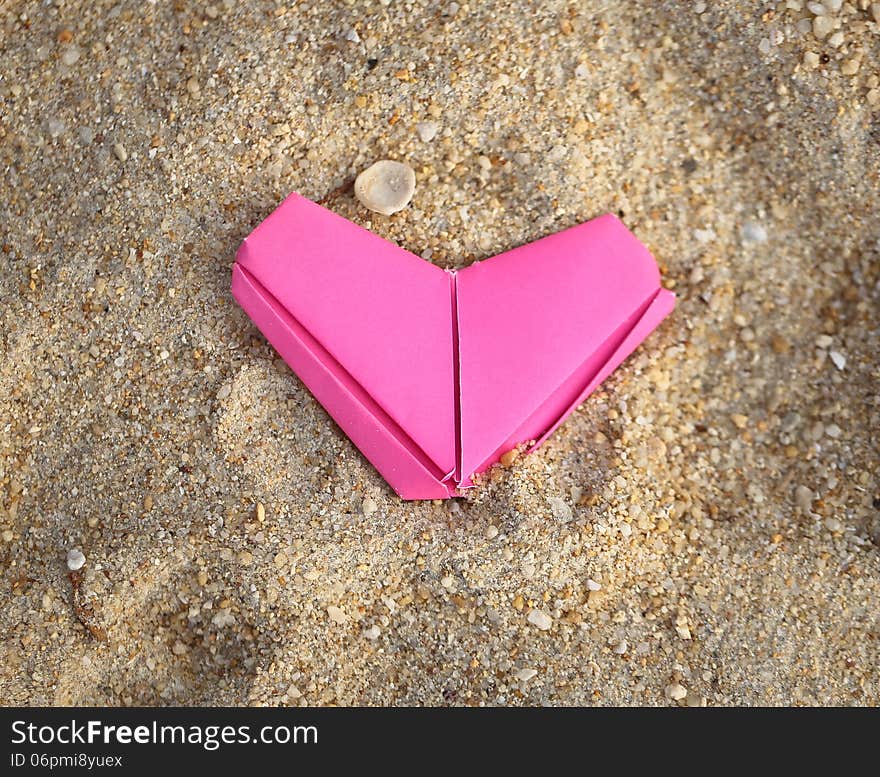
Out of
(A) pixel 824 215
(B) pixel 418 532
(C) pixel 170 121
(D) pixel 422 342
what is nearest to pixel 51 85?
(C) pixel 170 121

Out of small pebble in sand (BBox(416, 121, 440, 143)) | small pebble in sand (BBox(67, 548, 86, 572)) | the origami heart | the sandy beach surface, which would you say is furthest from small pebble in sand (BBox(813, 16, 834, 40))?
small pebble in sand (BBox(67, 548, 86, 572))

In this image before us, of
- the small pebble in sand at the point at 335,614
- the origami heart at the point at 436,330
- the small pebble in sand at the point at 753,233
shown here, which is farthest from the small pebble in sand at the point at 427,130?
the small pebble in sand at the point at 335,614

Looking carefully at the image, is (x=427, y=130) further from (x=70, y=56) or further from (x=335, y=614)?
(x=335, y=614)

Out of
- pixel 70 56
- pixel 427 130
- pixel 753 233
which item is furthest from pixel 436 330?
pixel 70 56

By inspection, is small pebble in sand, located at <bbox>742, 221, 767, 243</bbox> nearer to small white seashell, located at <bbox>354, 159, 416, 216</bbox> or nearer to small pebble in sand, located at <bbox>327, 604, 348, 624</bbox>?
small white seashell, located at <bbox>354, 159, 416, 216</bbox>

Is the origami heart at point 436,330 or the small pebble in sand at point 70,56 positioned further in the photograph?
the small pebble in sand at point 70,56

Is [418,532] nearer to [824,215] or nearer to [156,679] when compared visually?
[156,679]

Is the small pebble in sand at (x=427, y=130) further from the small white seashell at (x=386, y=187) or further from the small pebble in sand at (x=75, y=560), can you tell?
the small pebble in sand at (x=75, y=560)

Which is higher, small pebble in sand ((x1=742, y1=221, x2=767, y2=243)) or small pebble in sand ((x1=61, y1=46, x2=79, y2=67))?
small pebble in sand ((x1=61, y1=46, x2=79, y2=67))
